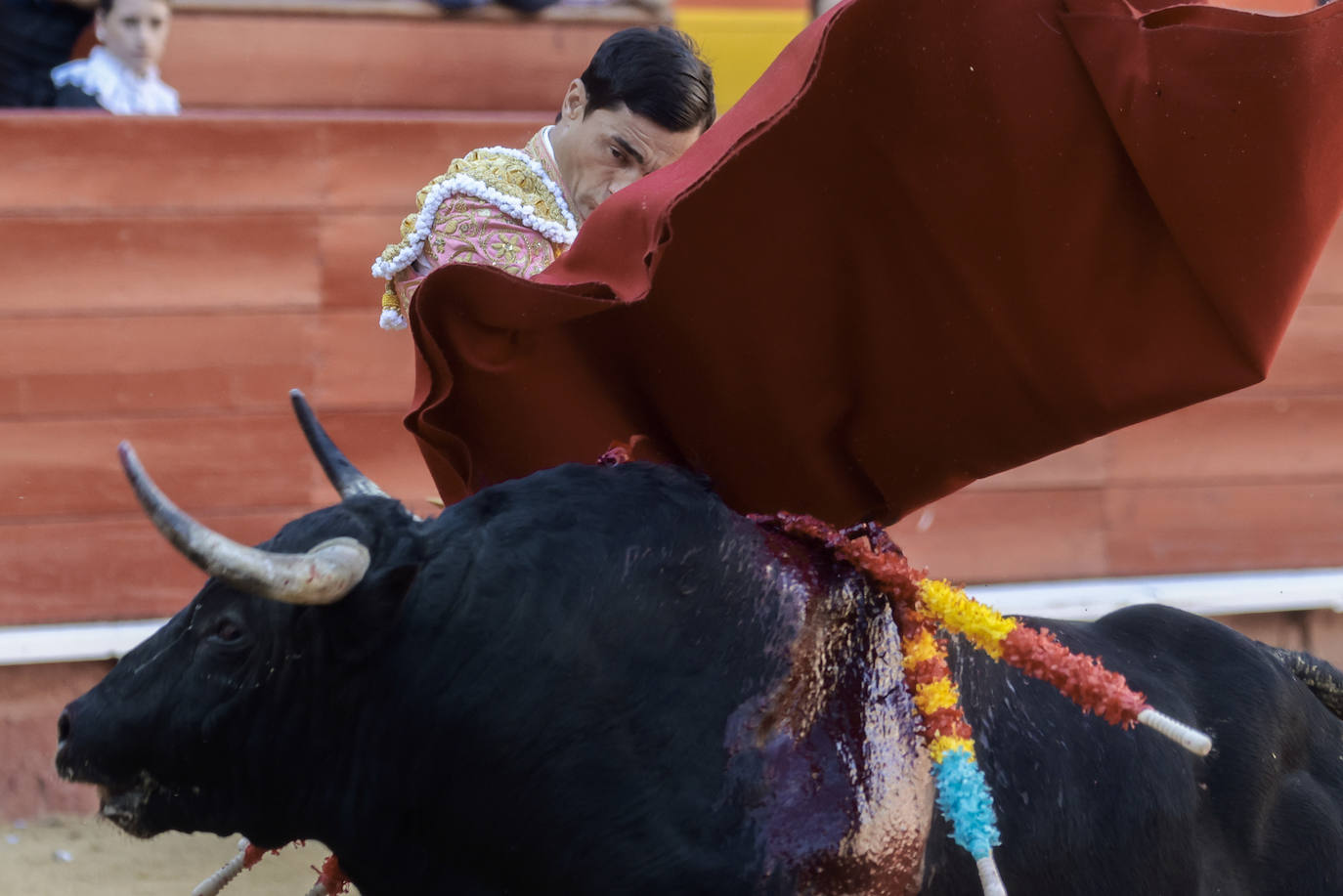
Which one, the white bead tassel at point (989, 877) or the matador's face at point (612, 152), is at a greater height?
the matador's face at point (612, 152)

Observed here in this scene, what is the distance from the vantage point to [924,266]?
1883 mm

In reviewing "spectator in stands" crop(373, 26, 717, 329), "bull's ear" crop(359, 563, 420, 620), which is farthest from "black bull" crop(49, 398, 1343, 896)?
"spectator in stands" crop(373, 26, 717, 329)

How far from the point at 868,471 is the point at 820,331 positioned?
0.22 metres

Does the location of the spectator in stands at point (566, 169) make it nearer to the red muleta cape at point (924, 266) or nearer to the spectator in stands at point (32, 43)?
the red muleta cape at point (924, 266)

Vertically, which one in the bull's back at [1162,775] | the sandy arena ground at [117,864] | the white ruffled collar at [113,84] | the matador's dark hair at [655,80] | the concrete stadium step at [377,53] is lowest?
the sandy arena ground at [117,864]

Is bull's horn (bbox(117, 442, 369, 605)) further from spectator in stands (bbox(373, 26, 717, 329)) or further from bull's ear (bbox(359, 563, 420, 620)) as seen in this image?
spectator in stands (bbox(373, 26, 717, 329))

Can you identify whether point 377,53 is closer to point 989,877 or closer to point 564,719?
point 564,719

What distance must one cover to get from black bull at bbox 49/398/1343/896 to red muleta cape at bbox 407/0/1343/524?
17 cm

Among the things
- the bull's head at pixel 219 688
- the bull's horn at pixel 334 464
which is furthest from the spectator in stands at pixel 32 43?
the bull's head at pixel 219 688

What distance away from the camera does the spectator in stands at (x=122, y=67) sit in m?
4.07

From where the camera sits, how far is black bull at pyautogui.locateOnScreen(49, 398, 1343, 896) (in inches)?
67.3

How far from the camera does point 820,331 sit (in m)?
1.93

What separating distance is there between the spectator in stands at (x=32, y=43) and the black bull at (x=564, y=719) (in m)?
2.78

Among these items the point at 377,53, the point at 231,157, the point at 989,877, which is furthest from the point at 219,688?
the point at 377,53
